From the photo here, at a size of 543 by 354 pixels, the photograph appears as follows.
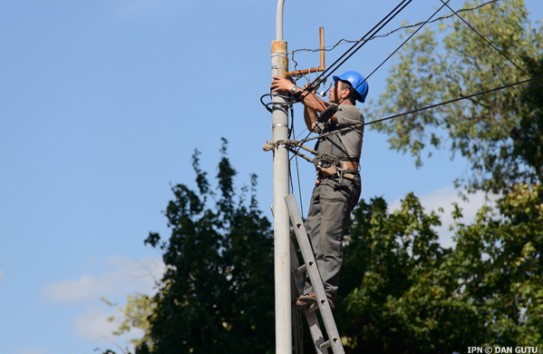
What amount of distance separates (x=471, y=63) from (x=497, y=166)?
137 inches

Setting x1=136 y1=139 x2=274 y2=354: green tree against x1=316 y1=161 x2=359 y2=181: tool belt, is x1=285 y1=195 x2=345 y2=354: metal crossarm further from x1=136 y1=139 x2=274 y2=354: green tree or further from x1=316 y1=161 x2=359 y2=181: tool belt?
x1=136 y1=139 x2=274 y2=354: green tree

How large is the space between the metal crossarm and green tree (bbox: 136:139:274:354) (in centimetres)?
1608

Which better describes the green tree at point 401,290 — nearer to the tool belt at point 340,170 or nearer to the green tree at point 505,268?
the green tree at point 505,268

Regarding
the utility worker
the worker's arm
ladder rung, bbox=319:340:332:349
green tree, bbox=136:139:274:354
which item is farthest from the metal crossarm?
green tree, bbox=136:139:274:354

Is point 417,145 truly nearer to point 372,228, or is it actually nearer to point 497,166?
point 497,166

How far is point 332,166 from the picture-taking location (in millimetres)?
9117

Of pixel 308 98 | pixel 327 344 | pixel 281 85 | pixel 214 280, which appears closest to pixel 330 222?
pixel 327 344

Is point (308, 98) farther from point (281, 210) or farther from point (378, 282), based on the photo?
point (378, 282)

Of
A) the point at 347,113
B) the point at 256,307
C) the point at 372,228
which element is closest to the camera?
the point at 347,113

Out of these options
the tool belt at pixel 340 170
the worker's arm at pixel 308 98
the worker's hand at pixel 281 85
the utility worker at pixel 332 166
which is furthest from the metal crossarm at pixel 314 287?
the worker's hand at pixel 281 85

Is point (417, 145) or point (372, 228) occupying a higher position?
point (417, 145)

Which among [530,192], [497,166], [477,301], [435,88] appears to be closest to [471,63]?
[435,88]

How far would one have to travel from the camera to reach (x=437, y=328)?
26406 millimetres

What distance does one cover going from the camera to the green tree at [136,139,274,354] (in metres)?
25.7
